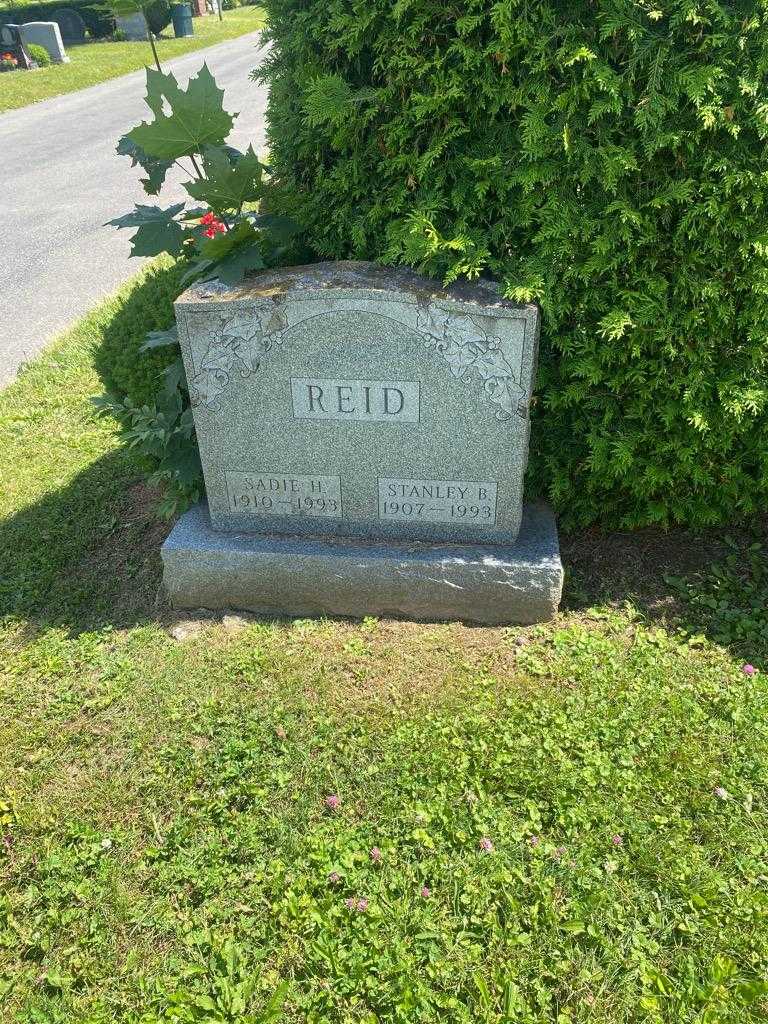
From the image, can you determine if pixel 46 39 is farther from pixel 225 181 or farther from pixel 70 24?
pixel 225 181

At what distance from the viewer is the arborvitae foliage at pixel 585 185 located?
9.34 feet

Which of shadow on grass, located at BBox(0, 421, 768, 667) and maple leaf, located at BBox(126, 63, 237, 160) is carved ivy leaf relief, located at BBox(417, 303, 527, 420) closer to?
shadow on grass, located at BBox(0, 421, 768, 667)

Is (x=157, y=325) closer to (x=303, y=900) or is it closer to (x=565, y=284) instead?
(x=565, y=284)

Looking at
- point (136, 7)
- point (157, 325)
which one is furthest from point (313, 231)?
point (136, 7)

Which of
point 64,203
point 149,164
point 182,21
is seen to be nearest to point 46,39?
point 182,21

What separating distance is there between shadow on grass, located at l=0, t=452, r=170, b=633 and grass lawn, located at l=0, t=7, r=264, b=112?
15499mm

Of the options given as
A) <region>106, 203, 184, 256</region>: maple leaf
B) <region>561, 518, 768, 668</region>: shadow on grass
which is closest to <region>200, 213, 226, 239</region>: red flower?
<region>106, 203, 184, 256</region>: maple leaf

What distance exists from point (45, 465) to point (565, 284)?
3.20 m

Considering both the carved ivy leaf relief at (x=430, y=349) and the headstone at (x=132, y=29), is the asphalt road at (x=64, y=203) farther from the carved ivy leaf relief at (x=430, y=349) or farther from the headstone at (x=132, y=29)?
the headstone at (x=132, y=29)

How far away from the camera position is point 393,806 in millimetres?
2697

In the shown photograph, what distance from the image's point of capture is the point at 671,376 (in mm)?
3277

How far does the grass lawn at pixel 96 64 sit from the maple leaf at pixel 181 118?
1612cm

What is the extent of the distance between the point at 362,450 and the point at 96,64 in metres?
23.4

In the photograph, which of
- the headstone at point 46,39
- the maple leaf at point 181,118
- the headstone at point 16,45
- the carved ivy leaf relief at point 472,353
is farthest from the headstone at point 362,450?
the headstone at point 46,39
